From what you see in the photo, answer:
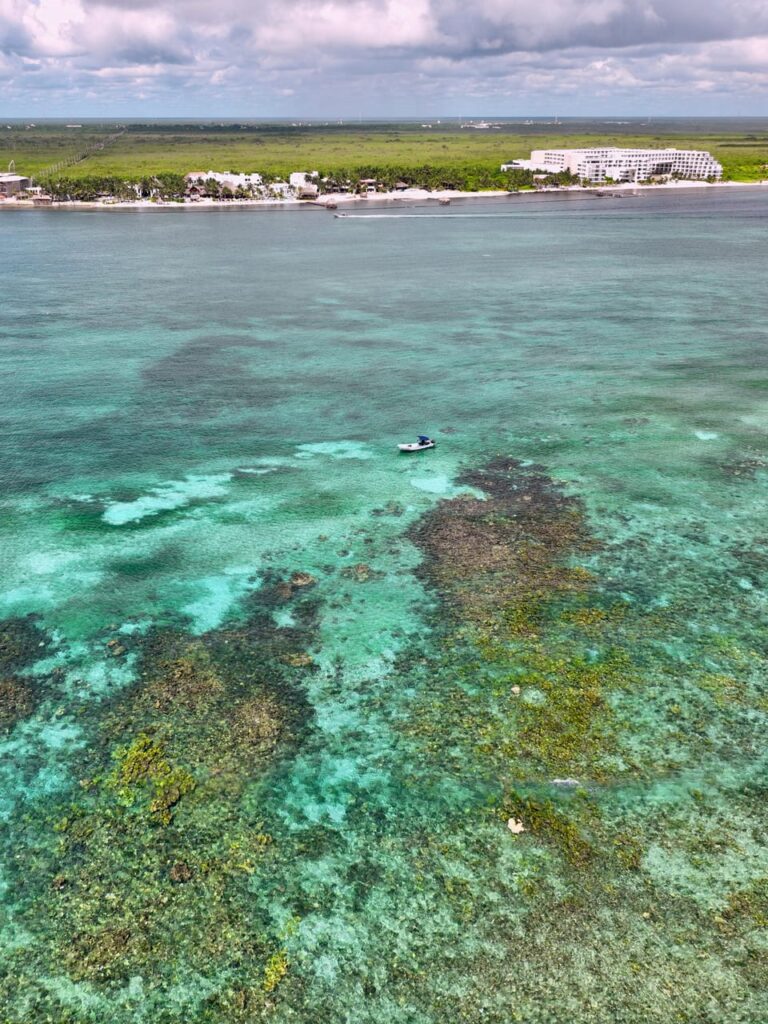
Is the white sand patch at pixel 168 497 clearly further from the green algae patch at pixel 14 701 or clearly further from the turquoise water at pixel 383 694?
the green algae patch at pixel 14 701

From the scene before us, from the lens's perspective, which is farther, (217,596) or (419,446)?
(419,446)

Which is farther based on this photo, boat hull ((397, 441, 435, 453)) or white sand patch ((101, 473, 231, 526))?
boat hull ((397, 441, 435, 453))

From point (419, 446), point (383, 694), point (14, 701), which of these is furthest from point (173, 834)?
point (419, 446)

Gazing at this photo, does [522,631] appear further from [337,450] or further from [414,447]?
[337,450]

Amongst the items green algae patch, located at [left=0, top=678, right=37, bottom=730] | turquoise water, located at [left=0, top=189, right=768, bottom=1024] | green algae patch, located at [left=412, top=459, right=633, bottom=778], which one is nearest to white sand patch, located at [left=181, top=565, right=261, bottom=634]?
turquoise water, located at [left=0, top=189, right=768, bottom=1024]

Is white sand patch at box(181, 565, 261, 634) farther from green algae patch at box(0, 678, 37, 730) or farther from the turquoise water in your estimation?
green algae patch at box(0, 678, 37, 730)

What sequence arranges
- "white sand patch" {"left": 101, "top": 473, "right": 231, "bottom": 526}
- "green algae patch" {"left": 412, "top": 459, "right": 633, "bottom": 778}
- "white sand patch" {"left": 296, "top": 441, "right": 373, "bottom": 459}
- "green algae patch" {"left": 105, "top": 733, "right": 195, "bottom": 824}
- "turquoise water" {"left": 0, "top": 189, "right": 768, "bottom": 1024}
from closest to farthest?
"turquoise water" {"left": 0, "top": 189, "right": 768, "bottom": 1024}
"green algae patch" {"left": 105, "top": 733, "right": 195, "bottom": 824}
"green algae patch" {"left": 412, "top": 459, "right": 633, "bottom": 778}
"white sand patch" {"left": 101, "top": 473, "right": 231, "bottom": 526}
"white sand patch" {"left": 296, "top": 441, "right": 373, "bottom": 459}

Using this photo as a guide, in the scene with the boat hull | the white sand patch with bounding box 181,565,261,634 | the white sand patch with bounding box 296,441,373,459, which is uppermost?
the boat hull

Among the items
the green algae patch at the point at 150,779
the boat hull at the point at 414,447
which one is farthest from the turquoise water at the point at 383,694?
the boat hull at the point at 414,447

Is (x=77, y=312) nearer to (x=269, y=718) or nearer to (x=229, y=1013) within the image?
(x=269, y=718)
